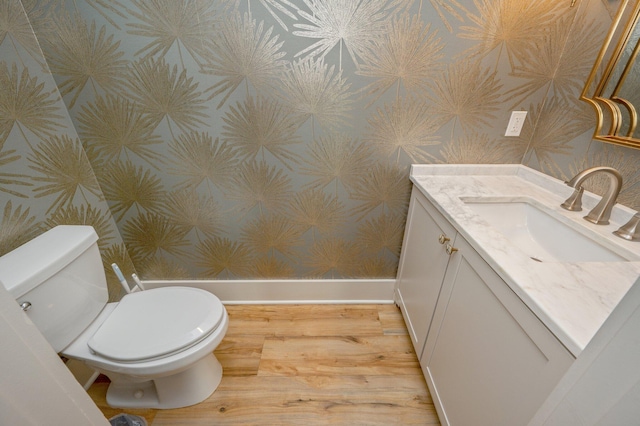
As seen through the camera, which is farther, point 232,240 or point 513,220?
point 232,240

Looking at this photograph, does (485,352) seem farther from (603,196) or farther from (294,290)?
(294,290)

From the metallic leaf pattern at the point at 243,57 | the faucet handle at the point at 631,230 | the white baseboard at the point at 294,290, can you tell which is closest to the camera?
the faucet handle at the point at 631,230

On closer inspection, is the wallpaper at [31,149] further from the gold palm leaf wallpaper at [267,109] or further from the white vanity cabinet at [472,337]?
the white vanity cabinet at [472,337]

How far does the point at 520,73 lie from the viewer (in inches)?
48.4

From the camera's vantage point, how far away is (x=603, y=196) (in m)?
0.92

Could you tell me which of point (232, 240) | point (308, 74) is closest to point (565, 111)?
point (308, 74)

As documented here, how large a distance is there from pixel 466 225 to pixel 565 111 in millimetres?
804

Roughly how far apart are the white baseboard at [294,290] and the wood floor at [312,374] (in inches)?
2.5

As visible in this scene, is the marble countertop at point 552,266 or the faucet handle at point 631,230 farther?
the faucet handle at point 631,230

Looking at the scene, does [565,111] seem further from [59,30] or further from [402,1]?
[59,30]

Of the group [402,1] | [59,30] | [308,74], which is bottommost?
[308,74]

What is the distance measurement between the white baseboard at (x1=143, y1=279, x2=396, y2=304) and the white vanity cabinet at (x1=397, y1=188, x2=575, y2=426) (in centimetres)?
35

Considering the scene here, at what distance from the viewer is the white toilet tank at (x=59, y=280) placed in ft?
2.81

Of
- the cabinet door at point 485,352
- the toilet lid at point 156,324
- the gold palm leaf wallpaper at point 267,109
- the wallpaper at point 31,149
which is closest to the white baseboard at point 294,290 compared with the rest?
the gold palm leaf wallpaper at point 267,109
